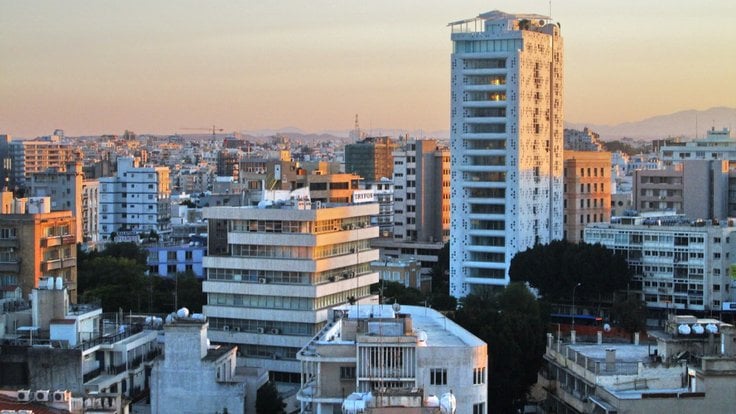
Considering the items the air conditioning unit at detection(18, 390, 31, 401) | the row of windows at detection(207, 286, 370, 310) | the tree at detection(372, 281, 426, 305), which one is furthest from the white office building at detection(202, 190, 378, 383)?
the air conditioning unit at detection(18, 390, 31, 401)

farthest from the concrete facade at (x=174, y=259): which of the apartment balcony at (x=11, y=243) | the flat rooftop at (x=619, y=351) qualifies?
the flat rooftop at (x=619, y=351)

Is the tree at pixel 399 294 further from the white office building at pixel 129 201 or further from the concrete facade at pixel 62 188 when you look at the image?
the white office building at pixel 129 201

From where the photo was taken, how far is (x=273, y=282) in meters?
63.3

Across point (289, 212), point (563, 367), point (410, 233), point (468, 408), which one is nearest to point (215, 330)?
point (289, 212)

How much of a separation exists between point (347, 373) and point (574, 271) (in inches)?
1780

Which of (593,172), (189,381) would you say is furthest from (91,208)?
(189,381)

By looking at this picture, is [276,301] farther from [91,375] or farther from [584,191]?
[584,191]

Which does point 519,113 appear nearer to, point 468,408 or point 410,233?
point 410,233

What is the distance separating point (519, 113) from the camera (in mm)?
96125

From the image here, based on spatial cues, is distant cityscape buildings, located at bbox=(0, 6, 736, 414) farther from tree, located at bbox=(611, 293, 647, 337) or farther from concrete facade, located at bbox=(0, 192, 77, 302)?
tree, located at bbox=(611, 293, 647, 337)

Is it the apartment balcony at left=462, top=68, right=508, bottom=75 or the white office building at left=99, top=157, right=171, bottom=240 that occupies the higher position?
the apartment balcony at left=462, top=68, right=508, bottom=75

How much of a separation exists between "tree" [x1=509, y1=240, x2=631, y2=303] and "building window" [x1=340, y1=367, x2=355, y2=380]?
4493 cm

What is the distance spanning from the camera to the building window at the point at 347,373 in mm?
45013

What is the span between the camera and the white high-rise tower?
316 ft
